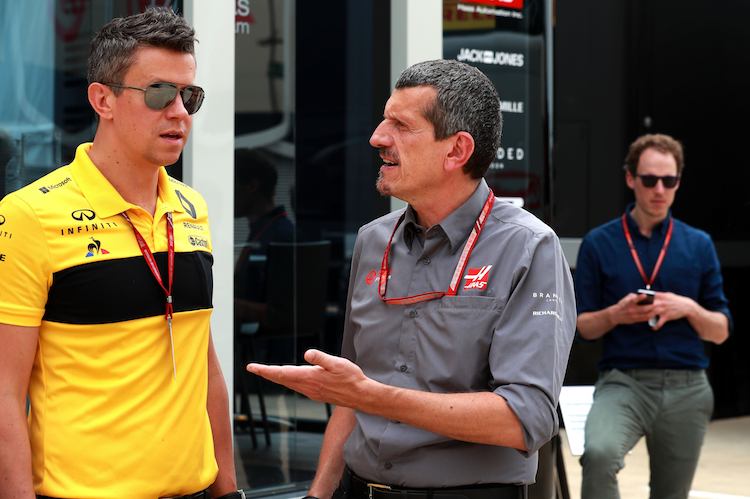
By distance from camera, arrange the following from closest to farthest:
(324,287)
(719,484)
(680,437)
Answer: (680,437) < (324,287) < (719,484)

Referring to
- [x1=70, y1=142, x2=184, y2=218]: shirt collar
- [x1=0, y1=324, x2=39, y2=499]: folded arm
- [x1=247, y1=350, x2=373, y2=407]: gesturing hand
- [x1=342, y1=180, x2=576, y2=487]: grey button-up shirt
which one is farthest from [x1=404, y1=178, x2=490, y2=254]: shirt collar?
[x1=0, y1=324, x2=39, y2=499]: folded arm

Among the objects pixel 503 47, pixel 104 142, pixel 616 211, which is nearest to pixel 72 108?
pixel 104 142

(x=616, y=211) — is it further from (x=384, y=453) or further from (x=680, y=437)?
(x=384, y=453)

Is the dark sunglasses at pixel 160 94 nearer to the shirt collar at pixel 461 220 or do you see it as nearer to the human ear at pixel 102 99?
the human ear at pixel 102 99

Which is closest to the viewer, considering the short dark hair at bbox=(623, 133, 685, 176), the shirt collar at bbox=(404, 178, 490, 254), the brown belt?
the brown belt

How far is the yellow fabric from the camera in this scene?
6.41ft

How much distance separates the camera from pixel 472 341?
1993 mm

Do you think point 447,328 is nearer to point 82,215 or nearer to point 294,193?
point 82,215

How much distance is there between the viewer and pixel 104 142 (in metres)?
2.18

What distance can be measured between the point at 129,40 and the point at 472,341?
114 cm

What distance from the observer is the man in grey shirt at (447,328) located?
6.19ft

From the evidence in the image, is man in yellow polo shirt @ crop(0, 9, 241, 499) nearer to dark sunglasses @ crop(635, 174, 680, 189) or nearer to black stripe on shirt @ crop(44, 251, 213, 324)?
black stripe on shirt @ crop(44, 251, 213, 324)

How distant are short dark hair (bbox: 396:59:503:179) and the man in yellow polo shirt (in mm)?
627

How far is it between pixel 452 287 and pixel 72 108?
7.17ft
